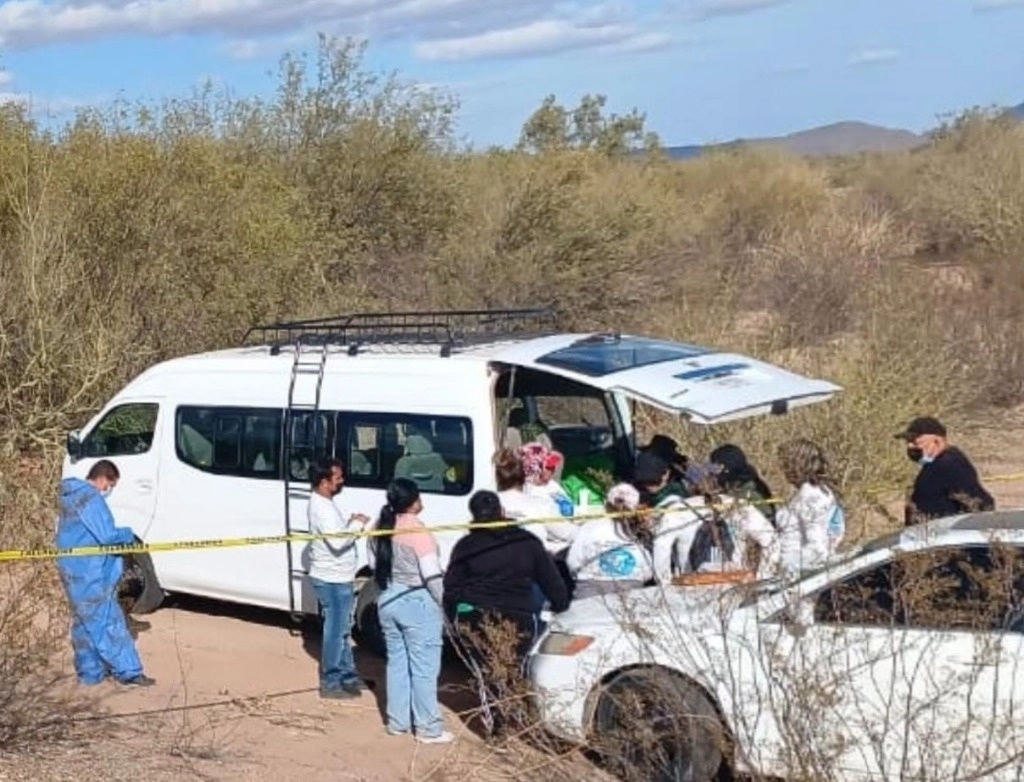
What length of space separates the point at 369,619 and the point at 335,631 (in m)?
0.92

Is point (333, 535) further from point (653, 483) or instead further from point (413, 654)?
point (653, 483)

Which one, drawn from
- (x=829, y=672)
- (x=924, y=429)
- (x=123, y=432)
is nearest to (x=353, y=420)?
(x=123, y=432)

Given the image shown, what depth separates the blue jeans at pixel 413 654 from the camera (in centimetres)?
884

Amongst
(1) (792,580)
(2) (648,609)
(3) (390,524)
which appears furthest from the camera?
(3) (390,524)

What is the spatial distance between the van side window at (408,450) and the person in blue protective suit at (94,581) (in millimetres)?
1473

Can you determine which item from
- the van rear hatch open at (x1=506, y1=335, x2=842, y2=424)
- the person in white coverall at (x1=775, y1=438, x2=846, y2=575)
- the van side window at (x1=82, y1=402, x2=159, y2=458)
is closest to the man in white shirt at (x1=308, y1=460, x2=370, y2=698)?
the van rear hatch open at (x1=506, y1=335, x2=842, y2=424)

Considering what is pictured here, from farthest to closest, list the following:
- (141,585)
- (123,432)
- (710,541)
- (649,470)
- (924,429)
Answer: (141,585) < (123,432) < (924,429) < (649,470) < (710,541)

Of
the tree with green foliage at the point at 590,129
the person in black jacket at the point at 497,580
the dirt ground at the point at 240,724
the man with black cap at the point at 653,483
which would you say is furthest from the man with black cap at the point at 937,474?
the tree with green foliage at the point at 590,129

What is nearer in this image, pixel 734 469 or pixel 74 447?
pixel 734 469

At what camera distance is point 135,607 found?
1184 centimetres

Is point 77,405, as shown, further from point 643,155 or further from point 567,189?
point 643,155

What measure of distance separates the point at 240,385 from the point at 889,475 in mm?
7127

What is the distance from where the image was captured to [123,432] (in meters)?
11.8

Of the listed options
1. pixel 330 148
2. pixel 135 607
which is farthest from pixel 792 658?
pixel 330 148
